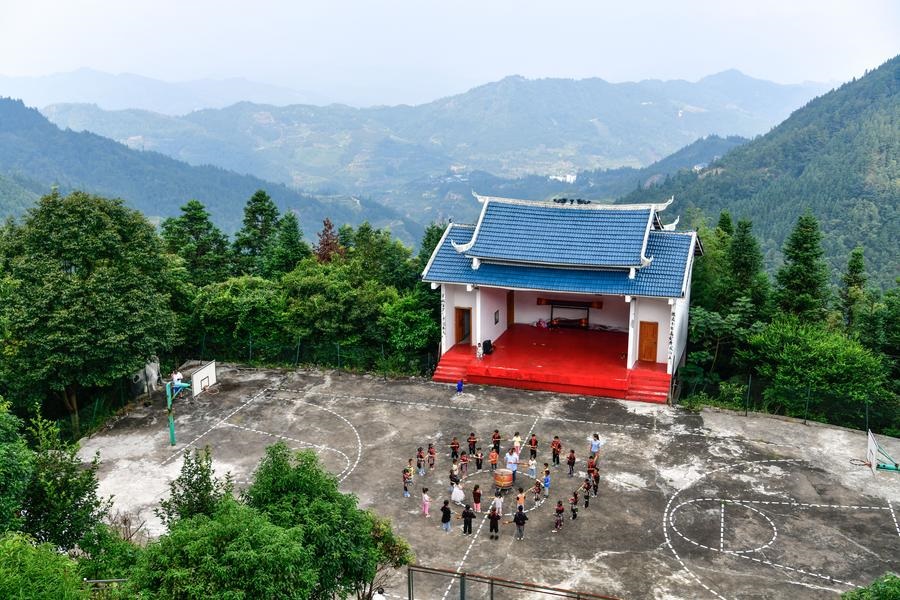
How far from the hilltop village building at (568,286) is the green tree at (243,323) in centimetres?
699

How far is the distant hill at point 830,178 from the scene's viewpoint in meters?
69.5

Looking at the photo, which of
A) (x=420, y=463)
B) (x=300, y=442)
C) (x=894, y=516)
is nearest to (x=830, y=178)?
(x=894, y=516)

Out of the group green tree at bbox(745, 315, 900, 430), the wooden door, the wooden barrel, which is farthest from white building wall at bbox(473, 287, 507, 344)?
green tree at bbox(745, 315, 900, 430)

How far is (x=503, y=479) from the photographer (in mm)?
20172

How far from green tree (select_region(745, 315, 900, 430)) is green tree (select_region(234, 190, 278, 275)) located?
26.8 metres

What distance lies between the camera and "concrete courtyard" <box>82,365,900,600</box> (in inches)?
654

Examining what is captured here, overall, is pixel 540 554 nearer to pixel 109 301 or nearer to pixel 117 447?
pixel 117 447

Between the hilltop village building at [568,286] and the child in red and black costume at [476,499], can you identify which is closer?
the child in red and black costume at [476,499]

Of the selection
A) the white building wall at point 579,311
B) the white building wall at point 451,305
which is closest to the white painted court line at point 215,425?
the white building wall at point 451,305

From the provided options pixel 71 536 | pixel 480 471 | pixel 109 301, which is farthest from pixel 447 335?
pixel 71 536

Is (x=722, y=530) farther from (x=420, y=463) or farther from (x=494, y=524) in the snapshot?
(x=420, y=463)

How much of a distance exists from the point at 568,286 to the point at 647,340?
3.95 meters

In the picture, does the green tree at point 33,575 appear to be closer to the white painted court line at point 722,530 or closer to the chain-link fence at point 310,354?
the white painted court line at point 722,530

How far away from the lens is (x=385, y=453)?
22.6 m
